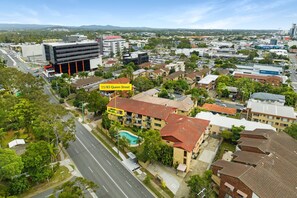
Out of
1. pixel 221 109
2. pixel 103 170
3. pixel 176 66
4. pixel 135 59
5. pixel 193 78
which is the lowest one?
pixel 103 170

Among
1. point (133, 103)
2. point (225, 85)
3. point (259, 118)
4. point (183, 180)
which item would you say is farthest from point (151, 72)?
point (183, 180)

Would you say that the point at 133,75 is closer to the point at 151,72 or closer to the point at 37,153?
the point at 151,72

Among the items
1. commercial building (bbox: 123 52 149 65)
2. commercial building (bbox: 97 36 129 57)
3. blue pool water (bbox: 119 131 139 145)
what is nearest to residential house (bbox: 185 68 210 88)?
commercial building (bbox: 123 52 149 65)

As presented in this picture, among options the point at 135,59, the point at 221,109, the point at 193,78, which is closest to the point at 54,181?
the point at 221,109

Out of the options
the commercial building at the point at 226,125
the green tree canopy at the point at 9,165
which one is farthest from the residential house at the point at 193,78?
the green tree canopy at the point at 9,165

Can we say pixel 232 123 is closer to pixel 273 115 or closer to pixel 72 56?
pixel 273 115

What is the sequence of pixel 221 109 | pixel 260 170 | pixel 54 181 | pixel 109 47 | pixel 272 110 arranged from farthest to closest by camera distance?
pixel 109 47
pixel 221 109
pixel 272 110
pixel 54 181
pixel 260 170

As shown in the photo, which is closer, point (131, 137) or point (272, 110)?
point (131, 137)
